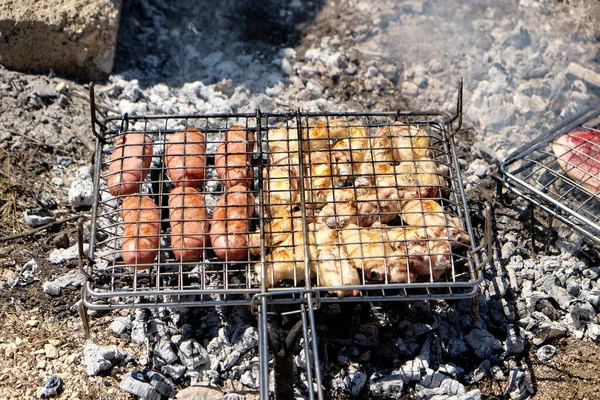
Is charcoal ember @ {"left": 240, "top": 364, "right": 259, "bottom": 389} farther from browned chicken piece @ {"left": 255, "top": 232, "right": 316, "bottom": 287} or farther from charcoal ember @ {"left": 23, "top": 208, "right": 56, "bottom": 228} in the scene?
charcoal ember @ {"left": 23, "top": 208, "right": 56, "bottom": 228}

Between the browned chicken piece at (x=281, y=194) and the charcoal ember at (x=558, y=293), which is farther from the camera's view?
the charcoal ember at (x=558, y=293)

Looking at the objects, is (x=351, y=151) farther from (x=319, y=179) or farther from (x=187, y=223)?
(x=187, y=223)

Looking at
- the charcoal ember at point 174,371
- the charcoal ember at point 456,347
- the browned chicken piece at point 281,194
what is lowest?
the charcoal ember at point 174,371

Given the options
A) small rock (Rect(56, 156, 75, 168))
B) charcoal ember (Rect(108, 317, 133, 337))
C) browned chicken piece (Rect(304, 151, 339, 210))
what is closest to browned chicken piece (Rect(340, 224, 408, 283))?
browned chicken piece (Rect(304, 151, 339, 210))

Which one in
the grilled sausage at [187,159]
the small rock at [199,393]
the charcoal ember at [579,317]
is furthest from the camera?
the charcoal ember at [579,317]

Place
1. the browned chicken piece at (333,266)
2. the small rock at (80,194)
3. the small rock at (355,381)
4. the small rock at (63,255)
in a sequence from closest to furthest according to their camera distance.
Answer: the browned chicken piece at (333,266) → the small rock at (355,381) → the small rock at (63,255) → the small rock at (80,194)

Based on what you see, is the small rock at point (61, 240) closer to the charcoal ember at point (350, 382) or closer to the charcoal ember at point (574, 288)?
the charcoal ember at point (350, 382)

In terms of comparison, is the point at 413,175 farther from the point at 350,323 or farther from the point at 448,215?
the point at 350,323

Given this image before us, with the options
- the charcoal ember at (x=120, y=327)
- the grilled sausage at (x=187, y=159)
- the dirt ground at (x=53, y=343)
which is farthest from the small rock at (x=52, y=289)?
the grilled sausage at (x=187, y=159)
